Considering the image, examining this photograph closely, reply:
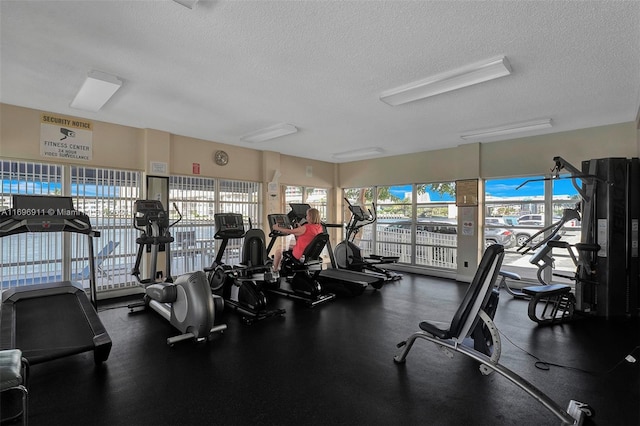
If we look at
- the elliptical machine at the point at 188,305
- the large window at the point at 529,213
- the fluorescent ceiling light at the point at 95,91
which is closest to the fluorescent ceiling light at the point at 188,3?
the fluorescent ceiling light at the point at 95,91

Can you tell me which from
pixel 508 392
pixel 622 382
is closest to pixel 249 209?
pixel 508 392

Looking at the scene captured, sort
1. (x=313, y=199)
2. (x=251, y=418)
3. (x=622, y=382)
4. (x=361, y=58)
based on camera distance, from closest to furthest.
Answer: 1. (x=251, y=418)
2. (x=622, y=382)
3. (x=361, y=58)
4. (x=313, y=199)

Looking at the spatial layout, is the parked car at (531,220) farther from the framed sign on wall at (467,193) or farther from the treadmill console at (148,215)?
the treadmill console at (148,215)

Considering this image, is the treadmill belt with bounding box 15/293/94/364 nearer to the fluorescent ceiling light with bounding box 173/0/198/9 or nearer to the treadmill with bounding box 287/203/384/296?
the fluorescent ceiling light with bounding box 173/0/198/9

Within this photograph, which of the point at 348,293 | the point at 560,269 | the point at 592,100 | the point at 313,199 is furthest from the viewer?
the point at 313,199

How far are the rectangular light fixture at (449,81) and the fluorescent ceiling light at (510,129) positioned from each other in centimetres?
228

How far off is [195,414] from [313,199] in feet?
21.6

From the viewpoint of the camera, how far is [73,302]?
3576mm

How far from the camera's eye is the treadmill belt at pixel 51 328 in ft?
8.71

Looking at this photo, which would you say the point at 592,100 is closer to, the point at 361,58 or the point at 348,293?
the point at 361,58

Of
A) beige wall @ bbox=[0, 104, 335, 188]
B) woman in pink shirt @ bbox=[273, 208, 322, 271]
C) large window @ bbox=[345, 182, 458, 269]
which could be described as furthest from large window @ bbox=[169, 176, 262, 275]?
large window @ bbox=[345, 182, 458, 269]

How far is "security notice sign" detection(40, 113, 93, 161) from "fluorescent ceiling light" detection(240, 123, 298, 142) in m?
2.37

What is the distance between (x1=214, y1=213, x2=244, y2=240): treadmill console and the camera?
478 centimetres

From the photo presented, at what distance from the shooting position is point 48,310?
336 centimetres
